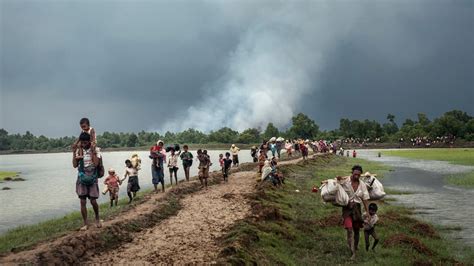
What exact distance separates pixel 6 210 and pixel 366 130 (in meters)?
158

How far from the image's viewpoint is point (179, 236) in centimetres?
1344

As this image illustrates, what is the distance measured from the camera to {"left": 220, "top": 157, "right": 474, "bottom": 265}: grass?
12.1 metres

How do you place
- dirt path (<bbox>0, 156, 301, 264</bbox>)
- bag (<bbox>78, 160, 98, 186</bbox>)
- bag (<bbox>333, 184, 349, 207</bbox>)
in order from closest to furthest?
Answer: dirt path (<bbox>0, 156, 301, 264</bbox>)
bag (<bbox>333, 184, 349, 207</bbox>)
bag (<bbox>78, 160, 98, 186</bbox>)

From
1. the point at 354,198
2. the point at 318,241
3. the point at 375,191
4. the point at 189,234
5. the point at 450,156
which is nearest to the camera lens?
the point at 354,198

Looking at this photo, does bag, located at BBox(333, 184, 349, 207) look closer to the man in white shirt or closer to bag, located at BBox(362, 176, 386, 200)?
the man in white shirt

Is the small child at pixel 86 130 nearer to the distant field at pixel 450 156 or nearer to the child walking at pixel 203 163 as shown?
the child walking at pixel 203 163

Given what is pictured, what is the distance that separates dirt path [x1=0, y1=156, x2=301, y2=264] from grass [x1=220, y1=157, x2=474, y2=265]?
651 mm

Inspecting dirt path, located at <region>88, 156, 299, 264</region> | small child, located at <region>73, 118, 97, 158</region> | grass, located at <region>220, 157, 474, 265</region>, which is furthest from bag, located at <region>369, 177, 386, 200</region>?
small child, located at <region>73, 118, 97, 158</region>

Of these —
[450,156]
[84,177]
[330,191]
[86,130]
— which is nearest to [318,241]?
[330,191]

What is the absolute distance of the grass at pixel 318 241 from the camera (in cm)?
1212

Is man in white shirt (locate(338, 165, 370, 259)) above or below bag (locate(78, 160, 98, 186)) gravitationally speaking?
below

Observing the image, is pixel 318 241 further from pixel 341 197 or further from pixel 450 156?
pixel 450 156

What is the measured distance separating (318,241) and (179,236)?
4578mm

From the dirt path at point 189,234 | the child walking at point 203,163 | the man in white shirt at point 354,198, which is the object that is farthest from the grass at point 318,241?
the child walking at point 203,163
